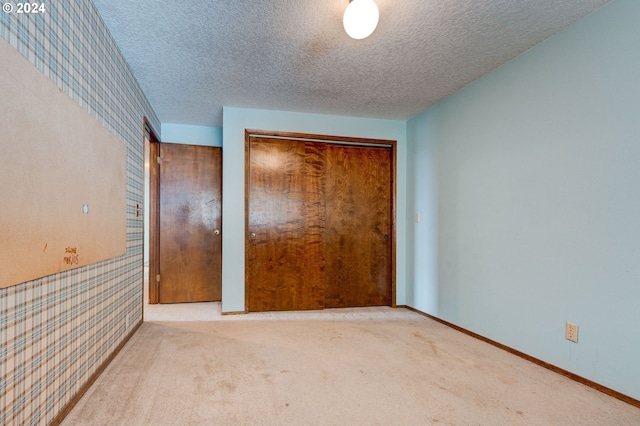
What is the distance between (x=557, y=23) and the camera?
215cm

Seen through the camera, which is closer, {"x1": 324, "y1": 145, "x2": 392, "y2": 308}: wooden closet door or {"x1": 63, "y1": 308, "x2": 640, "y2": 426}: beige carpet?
{"x1": 63, "y1": 308, "x2": 640, "y2": 426}: beige carpet

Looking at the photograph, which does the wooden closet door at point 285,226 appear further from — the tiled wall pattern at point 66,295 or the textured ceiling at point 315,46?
the tiled wall pattern at point 66,295

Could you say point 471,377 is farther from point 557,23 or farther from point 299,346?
point 557,23

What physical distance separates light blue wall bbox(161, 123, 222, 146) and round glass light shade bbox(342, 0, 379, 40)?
9.98 ft

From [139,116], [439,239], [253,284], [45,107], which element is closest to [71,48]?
[45,107]

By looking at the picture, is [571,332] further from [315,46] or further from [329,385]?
[315,46]

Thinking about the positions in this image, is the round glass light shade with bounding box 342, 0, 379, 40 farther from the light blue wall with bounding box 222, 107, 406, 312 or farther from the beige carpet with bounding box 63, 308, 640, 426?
the beige carpet with bounding box 63, 308, 640, 426

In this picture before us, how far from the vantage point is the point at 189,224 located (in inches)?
168

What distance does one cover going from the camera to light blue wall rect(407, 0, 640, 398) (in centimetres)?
190

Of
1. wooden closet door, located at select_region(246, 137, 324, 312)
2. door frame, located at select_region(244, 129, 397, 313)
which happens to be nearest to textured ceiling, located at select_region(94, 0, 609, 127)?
door frame, located at select_region(244, 129, 397, 313)

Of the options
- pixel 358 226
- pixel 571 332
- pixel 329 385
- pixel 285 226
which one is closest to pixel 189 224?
pixel 285 226

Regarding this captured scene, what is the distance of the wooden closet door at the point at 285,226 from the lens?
12.4ft

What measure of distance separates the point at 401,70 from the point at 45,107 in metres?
2.43

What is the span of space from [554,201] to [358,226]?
7.00 feet
